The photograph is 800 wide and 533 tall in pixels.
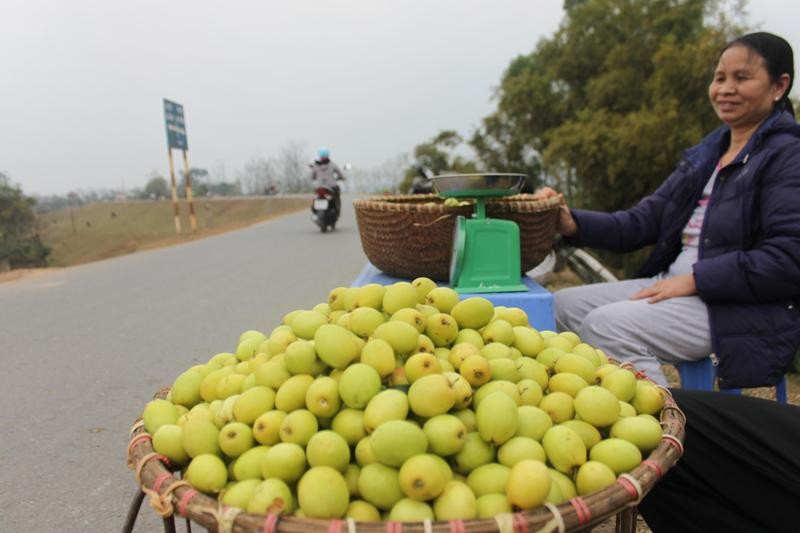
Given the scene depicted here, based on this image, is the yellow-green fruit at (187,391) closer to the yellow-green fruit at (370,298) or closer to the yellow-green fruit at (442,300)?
the yellow-green fruit at (370,298)

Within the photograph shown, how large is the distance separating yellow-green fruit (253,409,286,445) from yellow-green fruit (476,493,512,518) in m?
0.39

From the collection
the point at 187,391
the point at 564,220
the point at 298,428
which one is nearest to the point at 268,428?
the point at 298,428

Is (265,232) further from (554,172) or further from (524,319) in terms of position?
(524,319)

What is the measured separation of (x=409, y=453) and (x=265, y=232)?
522 inches

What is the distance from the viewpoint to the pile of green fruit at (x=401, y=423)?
0.95 m

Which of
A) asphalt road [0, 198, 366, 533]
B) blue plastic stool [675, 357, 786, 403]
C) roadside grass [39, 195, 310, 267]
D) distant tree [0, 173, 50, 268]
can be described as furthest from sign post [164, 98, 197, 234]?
blue plastic stool [675, 357, 786, 403]

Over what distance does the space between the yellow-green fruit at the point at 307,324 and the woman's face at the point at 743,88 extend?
1772 mm

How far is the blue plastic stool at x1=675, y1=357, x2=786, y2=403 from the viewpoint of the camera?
7.29 feet

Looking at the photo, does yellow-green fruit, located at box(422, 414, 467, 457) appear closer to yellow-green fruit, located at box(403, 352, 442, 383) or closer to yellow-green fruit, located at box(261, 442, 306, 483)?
yellow-green fruit, located at box(403, 352, 442, 383)

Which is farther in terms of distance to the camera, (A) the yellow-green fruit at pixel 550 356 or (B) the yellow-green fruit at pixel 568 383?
(A) the yellow-green fruit at pixel 550 356

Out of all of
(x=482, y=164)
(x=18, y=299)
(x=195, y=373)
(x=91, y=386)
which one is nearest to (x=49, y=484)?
(x=91, y=386)

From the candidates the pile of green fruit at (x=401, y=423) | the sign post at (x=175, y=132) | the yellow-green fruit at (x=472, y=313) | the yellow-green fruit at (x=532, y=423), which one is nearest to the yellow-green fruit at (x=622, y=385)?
the pile of green fruit at (x=401, y=423)

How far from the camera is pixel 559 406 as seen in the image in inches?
46.3

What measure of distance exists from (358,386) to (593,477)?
448mm
